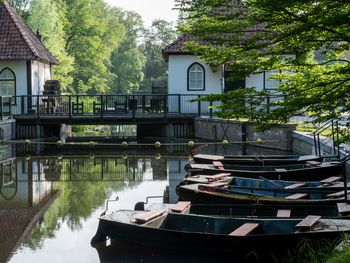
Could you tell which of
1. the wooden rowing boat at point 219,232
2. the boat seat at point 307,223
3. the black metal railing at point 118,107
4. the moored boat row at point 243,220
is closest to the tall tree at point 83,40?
the black metal railing at point 118,107

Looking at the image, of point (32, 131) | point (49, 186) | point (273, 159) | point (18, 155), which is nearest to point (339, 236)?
point (273, 159)

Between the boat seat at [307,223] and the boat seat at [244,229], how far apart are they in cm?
69

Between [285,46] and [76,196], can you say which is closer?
[285,46]

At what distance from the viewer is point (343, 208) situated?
9.77m

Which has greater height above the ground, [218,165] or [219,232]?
[218,165]

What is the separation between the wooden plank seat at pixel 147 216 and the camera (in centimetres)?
989

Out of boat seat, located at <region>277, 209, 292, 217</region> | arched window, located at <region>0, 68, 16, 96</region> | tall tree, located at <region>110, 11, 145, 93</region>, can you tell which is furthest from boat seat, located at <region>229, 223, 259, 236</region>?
tall tree, located at <region>110, 11, 145, 93</region>

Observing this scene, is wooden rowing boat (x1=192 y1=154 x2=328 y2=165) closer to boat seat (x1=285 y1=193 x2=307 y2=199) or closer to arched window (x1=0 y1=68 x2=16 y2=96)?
boat seat (x1=285 y1=193 x2=307 y2=199)

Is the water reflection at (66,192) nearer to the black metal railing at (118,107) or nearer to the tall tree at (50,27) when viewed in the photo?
the black metal railing at (118,107)

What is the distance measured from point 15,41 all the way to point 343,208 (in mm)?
26876

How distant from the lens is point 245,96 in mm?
8047

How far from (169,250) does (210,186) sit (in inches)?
110

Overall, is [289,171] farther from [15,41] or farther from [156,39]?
[156,39]

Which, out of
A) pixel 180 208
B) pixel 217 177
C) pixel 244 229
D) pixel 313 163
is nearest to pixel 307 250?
pixel 244 229
